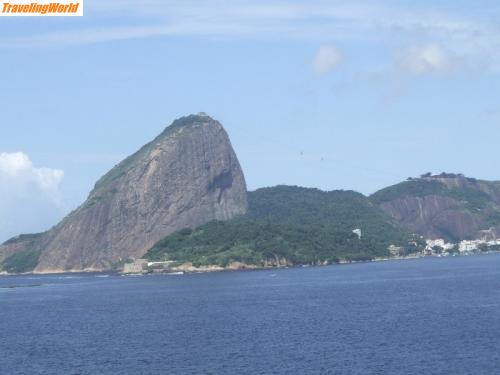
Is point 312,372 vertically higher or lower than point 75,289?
lower

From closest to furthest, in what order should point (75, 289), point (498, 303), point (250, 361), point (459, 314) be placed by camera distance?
point (250, 361)
point (459, 314)
point (498, 303)
point (75, 289)

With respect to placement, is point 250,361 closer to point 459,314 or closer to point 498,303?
point 459,314

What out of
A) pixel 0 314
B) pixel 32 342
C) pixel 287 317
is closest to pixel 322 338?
pixel 287 317

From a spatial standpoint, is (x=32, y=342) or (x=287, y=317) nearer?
(x=32, y=342)

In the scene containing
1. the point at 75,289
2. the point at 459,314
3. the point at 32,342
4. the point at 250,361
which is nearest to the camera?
the point at 250,361

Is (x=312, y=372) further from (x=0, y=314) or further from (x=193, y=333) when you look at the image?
(x=0, y=314)

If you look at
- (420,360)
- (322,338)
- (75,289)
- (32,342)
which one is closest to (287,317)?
(322,338)
